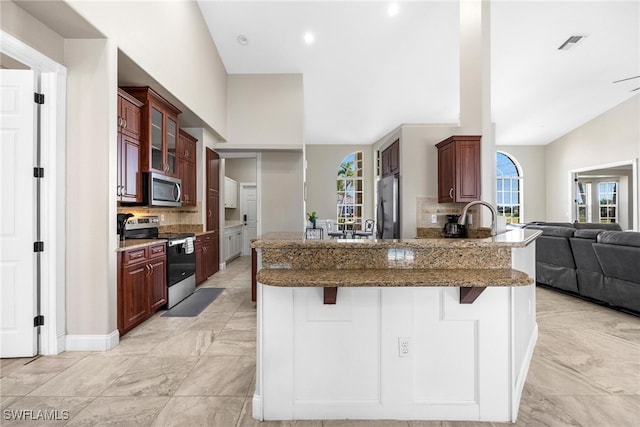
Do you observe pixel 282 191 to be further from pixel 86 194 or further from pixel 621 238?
pixel 621 238

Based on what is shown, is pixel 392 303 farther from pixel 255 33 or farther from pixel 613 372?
pixel 255 33

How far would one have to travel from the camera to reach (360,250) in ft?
5.71

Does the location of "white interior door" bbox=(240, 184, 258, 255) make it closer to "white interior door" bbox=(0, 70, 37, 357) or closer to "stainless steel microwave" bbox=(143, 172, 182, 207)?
"stainless steel microwave" bbox=(143, 172, 182, 207)

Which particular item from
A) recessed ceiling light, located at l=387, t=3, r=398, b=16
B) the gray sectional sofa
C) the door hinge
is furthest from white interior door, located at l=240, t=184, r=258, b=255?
the gray sectional sofa

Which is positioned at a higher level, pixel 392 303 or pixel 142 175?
pixel 142 175

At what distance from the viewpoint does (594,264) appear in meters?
3.72

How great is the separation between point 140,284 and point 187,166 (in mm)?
2358

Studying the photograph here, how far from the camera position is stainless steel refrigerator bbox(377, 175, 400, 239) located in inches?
177

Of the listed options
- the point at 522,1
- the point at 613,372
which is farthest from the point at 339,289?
the point at 522,1

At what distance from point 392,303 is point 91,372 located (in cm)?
222

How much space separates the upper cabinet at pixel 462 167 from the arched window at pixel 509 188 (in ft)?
23.8

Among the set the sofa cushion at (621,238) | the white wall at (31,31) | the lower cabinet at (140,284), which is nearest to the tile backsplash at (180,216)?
the lower cabinet at (140,284)

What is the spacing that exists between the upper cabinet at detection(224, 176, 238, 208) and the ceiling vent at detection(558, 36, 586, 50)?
717 cm

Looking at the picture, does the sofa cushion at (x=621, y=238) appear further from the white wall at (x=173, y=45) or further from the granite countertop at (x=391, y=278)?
the white wall at (x=173, y=45)
